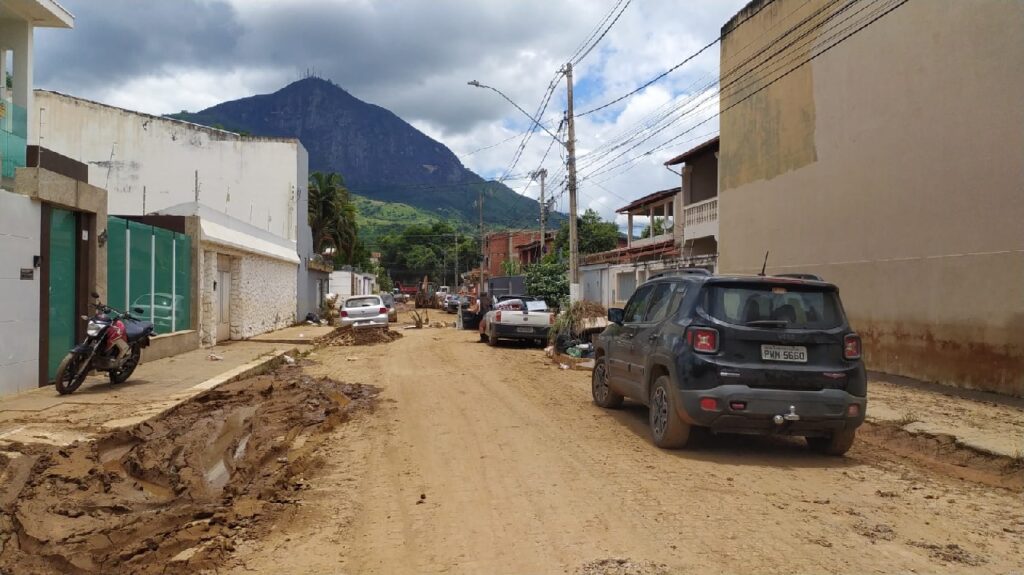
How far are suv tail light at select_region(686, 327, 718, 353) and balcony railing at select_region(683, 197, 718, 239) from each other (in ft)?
56.5

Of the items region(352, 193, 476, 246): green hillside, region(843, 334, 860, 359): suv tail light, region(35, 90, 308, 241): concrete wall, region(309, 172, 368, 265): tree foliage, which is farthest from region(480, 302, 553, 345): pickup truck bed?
region(352, 193, 476, 246): green hillside

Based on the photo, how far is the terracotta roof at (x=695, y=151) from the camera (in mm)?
24109

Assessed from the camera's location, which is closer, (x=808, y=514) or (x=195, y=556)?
(x=195, y=556)

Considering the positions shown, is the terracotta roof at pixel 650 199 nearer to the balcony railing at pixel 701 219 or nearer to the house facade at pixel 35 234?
the balcony railing at pixel 701 219

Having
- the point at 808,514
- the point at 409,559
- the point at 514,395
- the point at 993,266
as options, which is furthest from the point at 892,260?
the point at 409,559

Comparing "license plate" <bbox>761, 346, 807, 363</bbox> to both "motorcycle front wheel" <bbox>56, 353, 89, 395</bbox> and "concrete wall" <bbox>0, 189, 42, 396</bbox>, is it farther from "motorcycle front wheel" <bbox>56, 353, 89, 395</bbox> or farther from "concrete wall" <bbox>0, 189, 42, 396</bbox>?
"concrete wall" <bbox>0, 189, 42, 396</bbox>

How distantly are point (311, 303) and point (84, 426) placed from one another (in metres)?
30.0

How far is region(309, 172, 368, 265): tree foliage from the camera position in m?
53.8

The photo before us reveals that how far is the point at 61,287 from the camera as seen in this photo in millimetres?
10602

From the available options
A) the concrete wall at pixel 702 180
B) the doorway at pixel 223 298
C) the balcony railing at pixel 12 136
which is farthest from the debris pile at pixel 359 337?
the balcony railing at pixel 12 136

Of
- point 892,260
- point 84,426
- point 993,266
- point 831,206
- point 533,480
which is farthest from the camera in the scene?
point 831,206

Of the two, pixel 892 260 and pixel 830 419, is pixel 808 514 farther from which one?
pixel 892 260

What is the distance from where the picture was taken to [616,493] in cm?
559

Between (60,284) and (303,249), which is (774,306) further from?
(303,249)
